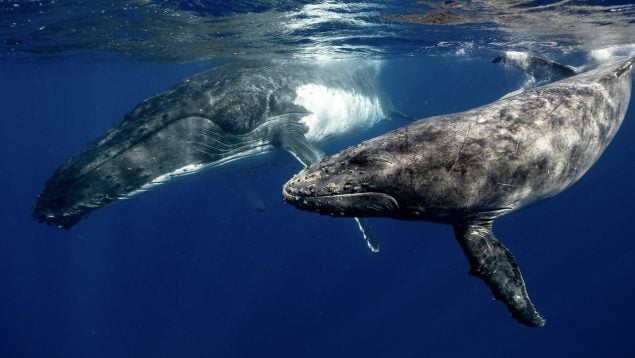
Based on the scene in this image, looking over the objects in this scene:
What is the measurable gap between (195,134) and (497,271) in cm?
547

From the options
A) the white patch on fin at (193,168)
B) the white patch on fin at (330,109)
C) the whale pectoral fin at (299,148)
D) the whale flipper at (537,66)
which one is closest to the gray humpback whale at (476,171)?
the whale flipper at (537,66)

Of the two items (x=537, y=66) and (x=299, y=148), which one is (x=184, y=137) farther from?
(x=537, y=66)

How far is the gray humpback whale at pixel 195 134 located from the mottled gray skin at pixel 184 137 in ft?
0.05

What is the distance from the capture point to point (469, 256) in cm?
431

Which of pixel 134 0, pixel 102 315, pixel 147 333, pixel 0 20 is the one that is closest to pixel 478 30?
pixel 134 0

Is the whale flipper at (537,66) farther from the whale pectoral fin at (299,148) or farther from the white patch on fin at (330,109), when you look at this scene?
the white patch on fin at (330,109)

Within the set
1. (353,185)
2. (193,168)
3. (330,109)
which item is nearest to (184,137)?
(193,168)

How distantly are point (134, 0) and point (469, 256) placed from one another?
45.6ft

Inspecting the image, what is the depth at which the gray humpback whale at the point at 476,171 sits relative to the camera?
371 centimetres

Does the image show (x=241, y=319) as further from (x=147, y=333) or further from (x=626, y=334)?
(x=626, y=334)

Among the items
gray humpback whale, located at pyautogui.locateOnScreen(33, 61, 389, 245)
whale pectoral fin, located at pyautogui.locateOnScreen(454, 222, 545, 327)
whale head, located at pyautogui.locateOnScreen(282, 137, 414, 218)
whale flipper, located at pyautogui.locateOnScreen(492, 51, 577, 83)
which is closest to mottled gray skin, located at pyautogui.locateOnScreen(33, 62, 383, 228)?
gray humpback whale, located at pyautogui.locateOnScreen(33, 61, 389, 245)

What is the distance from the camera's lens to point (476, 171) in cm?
401

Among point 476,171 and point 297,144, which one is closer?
point 476,171

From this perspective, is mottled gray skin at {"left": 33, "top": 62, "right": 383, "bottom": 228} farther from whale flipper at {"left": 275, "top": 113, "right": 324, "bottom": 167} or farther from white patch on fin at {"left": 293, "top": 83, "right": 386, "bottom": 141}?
white patch on fin at {"left": 293, "top": 83, "right": 386, "bottom": 141}
